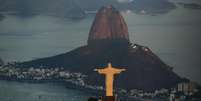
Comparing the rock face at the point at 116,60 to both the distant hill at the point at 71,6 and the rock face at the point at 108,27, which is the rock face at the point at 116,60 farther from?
the distant hill at the point at 71,6

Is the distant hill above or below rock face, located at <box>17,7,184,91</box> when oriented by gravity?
above

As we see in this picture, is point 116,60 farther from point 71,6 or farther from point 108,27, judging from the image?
point 71,6

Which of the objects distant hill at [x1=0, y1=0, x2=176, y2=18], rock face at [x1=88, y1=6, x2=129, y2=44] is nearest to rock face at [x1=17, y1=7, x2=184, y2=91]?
rock face at [x1=88, y1=6, x2=129, y2=44]

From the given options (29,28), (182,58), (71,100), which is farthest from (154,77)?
(29,28)

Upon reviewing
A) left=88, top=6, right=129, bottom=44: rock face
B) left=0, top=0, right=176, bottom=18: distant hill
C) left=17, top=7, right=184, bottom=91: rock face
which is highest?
left=0, top=0, right=176, bottom=18: distant hill

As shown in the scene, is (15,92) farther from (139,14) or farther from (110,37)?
(139,14)

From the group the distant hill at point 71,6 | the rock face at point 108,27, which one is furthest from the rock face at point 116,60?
the distant hill at point 71,6

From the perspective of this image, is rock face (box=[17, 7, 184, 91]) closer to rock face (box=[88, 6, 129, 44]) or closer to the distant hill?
rock face (box=[88, 6, 129, 44])
